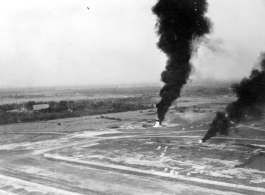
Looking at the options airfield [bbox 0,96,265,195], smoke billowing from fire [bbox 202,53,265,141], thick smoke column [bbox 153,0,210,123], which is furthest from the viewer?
thick smoke column [bbox 153,0,210,123]

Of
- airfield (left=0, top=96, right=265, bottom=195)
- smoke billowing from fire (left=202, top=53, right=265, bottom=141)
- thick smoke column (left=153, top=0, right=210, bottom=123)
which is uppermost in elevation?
thick smoke column (left=153, top=0, right=210, bottom=123)

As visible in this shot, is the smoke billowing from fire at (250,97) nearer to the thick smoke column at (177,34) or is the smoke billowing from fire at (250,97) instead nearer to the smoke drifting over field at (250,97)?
the smoke drifting over field at (250,97)

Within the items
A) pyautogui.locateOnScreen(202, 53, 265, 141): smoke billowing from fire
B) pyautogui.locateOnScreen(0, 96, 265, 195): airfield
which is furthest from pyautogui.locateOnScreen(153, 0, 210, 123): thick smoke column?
pyautogui.locateOnScreen(202, 53, 265, 141): smoke billowing from fire

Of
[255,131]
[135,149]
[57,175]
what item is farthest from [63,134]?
[255,131]

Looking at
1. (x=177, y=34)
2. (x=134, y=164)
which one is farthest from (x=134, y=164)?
(x=177, y=34)

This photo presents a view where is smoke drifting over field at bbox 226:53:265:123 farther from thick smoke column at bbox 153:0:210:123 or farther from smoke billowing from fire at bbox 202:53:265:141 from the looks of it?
thick smoke column at bbox 153:0:210:123

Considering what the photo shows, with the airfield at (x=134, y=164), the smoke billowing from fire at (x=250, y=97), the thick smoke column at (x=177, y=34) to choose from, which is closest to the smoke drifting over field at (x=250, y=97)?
the smoke billowing from fire at (x=250, y=97)
